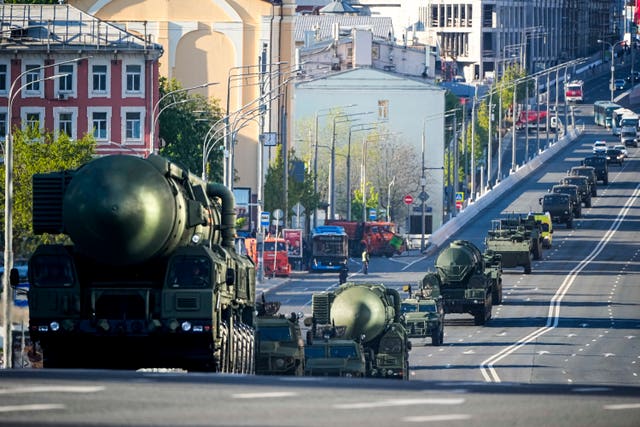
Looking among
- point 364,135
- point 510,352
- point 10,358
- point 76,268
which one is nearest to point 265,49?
point 364,135

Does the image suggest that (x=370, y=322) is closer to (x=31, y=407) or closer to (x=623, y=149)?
(x=31, y=407)

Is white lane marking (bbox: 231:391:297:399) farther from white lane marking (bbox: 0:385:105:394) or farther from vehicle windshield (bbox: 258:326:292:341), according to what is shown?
vehicle windshield (bbox: 258:326:292:341)

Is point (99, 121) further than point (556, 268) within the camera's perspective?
No

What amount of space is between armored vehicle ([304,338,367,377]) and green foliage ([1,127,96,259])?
75.9 feet

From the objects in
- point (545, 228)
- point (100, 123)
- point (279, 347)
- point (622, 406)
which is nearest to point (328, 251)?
point (100, 123)

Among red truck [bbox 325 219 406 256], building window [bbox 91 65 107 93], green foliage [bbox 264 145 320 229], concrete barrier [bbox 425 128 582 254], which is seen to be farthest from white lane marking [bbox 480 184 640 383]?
building window [bbox 91 65 107 93]

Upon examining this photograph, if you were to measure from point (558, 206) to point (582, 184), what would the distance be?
1022cm

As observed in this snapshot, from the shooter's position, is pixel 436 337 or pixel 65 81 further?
pixel 65 81

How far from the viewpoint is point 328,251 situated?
98.5 metres

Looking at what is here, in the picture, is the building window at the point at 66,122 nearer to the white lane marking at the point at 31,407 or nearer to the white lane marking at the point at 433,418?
the white lane marking at the point at 31,407

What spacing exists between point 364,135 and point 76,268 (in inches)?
4774

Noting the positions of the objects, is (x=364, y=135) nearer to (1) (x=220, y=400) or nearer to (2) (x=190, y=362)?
(2) (x=190, y=362)

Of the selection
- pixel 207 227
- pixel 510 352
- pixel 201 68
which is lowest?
pixel 510 352

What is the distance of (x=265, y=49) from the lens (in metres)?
117
